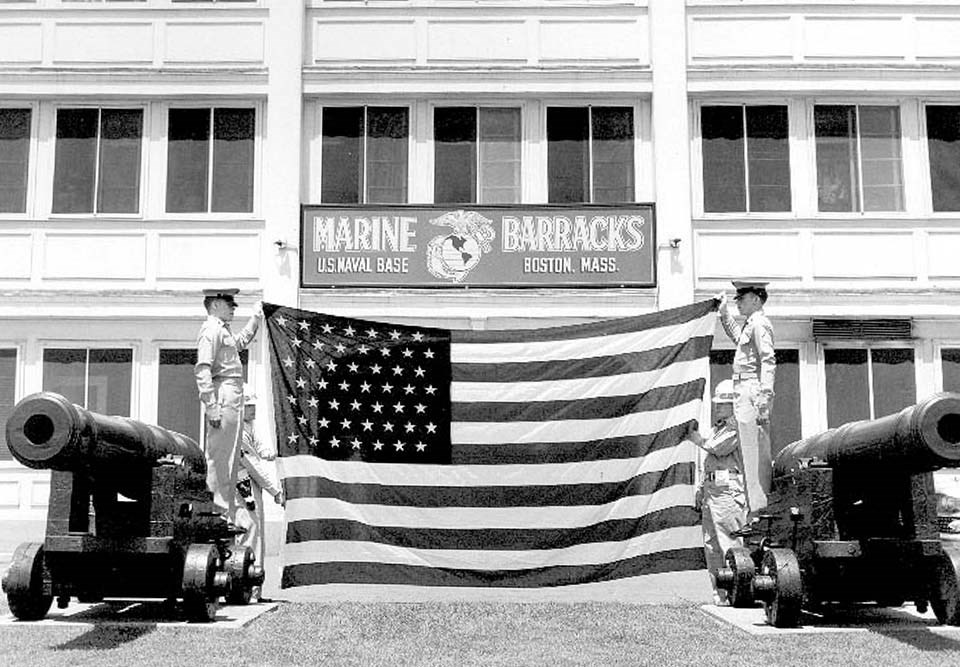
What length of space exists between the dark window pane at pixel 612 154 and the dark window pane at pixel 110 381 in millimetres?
7638

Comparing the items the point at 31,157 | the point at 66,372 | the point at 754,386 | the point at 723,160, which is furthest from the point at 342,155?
the point at 754,386

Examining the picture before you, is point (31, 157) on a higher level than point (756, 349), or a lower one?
higher

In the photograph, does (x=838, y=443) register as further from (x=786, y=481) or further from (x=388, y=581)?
(x=388, y=581)

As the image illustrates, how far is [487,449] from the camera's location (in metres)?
11.0

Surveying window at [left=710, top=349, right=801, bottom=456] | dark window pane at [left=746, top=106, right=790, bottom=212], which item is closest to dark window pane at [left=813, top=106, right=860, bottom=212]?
dark window pane at [left=746, top=106, right=790, bottom=212]

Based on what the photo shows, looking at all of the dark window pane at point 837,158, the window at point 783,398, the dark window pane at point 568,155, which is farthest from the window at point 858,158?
the dark window pane at point 568,155

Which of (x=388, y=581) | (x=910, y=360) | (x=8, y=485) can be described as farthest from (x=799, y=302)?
(x=8, y=485)

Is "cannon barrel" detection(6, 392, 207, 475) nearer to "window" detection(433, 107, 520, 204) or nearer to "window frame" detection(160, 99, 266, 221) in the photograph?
"window frame" detection(160, 99, 266, 221)

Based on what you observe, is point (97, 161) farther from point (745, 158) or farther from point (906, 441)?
point (906, 441)

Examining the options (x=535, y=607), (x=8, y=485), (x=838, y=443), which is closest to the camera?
(x=838, y=443)

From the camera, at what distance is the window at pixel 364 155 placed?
19.1 metres

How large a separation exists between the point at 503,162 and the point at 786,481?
1061cm

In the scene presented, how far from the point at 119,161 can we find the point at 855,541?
13814mm

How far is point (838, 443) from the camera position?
942 centimetres
